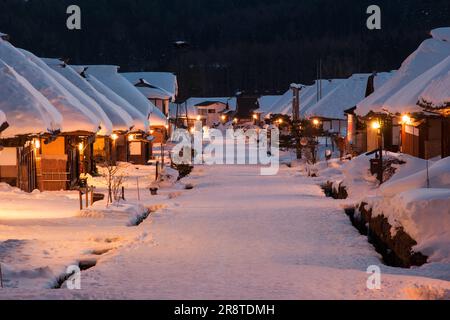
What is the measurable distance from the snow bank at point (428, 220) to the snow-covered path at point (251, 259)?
0.82m

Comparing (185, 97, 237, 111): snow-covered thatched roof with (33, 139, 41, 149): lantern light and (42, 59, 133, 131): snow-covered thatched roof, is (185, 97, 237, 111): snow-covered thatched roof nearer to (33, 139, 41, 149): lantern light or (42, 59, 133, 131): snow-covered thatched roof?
(42, 59, 133, 131): snow-covered thatched roof

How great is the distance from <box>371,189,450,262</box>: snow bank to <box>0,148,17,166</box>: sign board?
52.1ft

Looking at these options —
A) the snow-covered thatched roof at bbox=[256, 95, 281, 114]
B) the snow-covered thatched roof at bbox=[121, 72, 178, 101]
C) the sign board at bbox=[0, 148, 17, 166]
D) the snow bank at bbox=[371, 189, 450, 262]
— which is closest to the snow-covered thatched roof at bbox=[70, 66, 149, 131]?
the sign board at bbox=[0, 148, 17, 166]

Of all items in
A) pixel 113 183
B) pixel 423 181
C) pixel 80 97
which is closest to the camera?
pixel 423 181

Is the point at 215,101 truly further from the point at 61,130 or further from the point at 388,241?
the point at 388,241

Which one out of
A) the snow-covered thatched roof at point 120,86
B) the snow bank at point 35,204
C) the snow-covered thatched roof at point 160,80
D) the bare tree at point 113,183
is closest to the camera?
the snow bank at point 35,204

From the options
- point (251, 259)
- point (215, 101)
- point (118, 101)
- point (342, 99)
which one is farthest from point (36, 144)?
point (215, 101)

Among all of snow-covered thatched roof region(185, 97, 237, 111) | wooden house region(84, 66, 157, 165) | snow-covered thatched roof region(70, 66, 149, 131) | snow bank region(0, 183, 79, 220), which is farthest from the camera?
snow-covered thatched roof region(185, 97, 237, 111)

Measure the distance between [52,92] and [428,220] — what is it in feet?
62.0

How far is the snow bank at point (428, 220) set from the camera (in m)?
10.4

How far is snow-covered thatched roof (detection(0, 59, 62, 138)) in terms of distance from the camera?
2094cm

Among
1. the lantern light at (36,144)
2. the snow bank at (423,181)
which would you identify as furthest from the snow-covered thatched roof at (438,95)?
the lantern light at (36,144)

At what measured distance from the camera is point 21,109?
21391 mm

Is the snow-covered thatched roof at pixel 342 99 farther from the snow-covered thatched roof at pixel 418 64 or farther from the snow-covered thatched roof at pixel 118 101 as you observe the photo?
the snow-covered thatched roof at pixel 418 64
